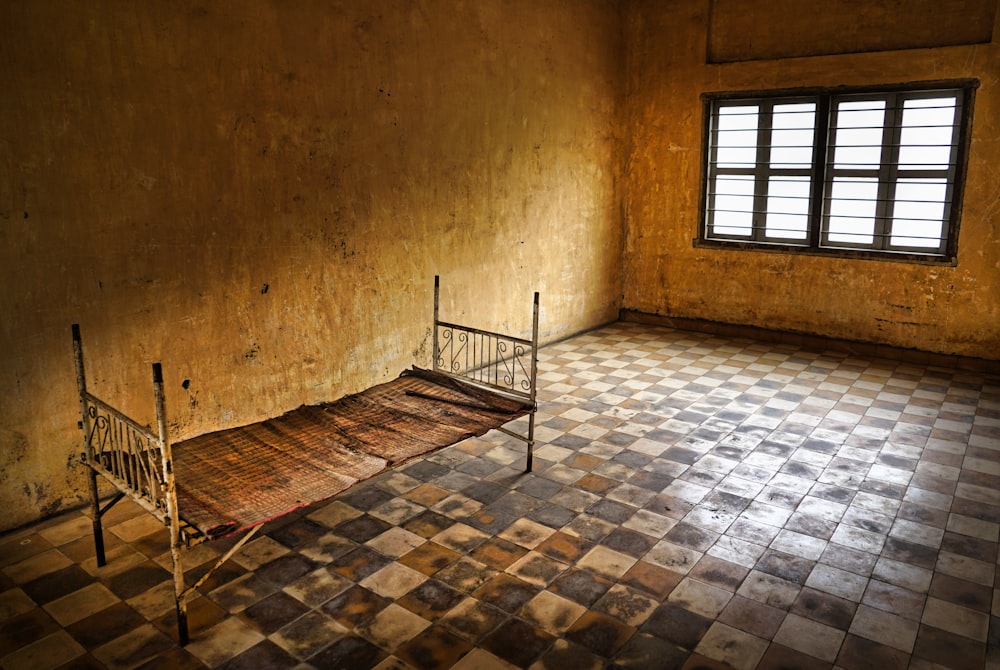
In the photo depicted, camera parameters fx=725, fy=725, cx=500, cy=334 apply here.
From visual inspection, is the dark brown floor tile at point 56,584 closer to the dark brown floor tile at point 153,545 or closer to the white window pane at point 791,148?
the dark brown floor tile at point 153,545

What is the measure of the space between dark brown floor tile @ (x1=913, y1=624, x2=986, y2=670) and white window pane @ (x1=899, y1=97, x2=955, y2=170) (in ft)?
17.0

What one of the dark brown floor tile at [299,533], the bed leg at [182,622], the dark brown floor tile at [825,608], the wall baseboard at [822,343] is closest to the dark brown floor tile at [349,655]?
the bed leg at [182,622]

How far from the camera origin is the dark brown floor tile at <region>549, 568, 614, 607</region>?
10.9ft

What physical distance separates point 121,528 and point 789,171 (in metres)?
6.81

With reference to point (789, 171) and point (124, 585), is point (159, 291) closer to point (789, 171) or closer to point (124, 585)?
point (124, 585)

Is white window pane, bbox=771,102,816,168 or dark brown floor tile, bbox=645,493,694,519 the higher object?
white window pane, bbox=771,102,816,168

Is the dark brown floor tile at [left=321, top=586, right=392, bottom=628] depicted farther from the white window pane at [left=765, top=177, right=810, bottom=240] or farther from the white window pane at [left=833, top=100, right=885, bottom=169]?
the white window pane at [left=833, top=100, right=885, bottom=169]

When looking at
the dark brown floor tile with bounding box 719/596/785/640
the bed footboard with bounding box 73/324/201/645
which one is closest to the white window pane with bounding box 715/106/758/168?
the dark brown floor tile with bounding box 719/596/785/640

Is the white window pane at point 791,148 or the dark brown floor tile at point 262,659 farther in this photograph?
the white window pane at point 791,148

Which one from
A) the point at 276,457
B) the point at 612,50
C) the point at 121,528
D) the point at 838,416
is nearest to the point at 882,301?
the point at 838,416

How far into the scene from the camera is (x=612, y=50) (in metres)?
8.09

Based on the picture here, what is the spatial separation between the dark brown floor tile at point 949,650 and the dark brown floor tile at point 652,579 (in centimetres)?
101

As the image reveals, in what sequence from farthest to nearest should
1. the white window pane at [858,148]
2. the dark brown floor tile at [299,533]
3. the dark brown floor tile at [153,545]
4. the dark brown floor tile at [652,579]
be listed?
the white window pane at [858,148], the dark brown floor tile at [299,533], the dark brown floor tile at [153,545], the dark brown floor tile at [652,579]

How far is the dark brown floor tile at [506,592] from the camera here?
3256mm
